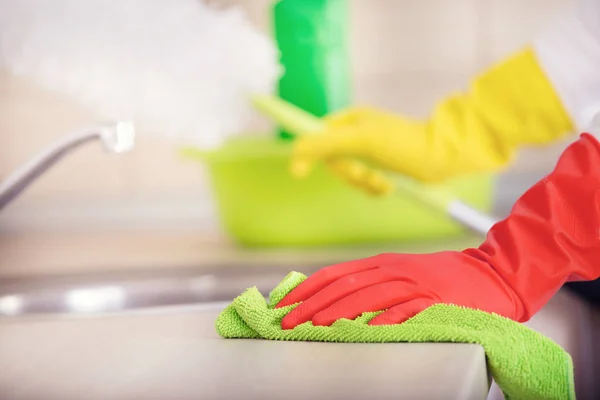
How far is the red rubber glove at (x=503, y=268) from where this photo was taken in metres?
0.49

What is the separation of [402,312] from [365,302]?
27 millimetres

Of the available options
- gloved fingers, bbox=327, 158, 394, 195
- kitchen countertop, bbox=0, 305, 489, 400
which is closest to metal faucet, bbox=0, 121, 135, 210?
kitchen countertop, bbox=0, 305, 489, 400

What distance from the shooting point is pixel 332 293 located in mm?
503

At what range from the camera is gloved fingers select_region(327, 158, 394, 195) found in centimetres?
103

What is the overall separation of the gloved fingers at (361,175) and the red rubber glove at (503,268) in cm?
46

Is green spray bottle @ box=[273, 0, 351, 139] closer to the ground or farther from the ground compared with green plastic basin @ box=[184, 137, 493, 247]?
farther from the ground

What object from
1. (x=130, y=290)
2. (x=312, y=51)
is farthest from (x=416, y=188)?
(x=130, y=290)

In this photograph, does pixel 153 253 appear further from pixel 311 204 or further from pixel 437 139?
pixel 437 139

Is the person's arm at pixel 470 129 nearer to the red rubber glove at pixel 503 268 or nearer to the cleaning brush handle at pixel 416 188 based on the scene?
the cleaning brush handle at pixel 416 188

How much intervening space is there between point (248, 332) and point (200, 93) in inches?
18.2

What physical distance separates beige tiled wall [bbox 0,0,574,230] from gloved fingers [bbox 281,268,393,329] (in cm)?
93

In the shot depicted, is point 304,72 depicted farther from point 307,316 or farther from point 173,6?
point 307,316

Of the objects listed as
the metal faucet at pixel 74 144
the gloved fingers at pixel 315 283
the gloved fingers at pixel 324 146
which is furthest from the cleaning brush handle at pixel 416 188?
the gloved fingers at pixel 315 283

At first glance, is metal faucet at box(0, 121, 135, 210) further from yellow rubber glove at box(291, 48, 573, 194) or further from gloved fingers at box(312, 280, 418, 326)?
yellow rubber glove at box(291, 48, 573, 194)
